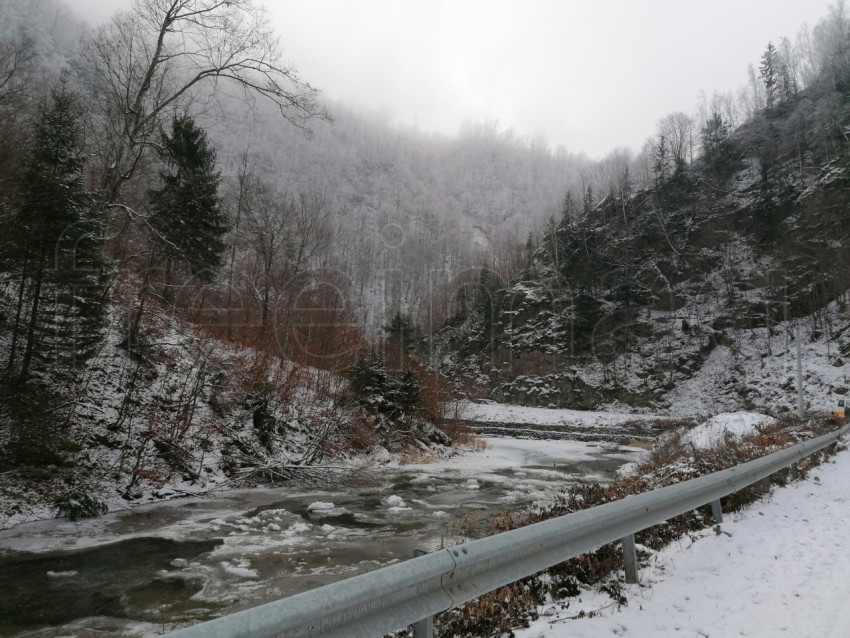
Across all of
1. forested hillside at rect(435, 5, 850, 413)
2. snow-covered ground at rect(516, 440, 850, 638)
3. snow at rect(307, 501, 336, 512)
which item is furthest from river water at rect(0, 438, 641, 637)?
forested hillside at rect(435, 5, 850, 413)

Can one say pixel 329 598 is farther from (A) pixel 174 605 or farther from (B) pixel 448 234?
(B) pixel 448 234

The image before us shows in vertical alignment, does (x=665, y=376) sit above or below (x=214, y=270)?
below

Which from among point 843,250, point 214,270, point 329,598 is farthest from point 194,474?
point 843,250

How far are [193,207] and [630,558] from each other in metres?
23.1

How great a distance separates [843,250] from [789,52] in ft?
186

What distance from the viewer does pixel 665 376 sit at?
47.0 metres

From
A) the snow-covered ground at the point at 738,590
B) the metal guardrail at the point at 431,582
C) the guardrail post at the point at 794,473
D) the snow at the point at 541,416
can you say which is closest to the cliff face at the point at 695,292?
the snow at the point at 541,416

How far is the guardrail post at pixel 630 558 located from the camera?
3910 mm

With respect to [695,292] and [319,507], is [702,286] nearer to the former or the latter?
[695,292]

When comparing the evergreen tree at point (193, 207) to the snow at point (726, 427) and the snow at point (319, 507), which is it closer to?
the snow at point (319, 507)

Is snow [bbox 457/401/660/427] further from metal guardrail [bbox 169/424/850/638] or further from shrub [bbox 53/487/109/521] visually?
metal guardrail [bbox 169/424/850/638]

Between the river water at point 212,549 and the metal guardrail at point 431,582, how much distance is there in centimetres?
358

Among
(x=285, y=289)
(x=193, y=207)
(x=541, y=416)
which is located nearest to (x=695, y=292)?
(x=541, y=416)

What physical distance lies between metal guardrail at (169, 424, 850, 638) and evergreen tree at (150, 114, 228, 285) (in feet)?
→ 65.8
